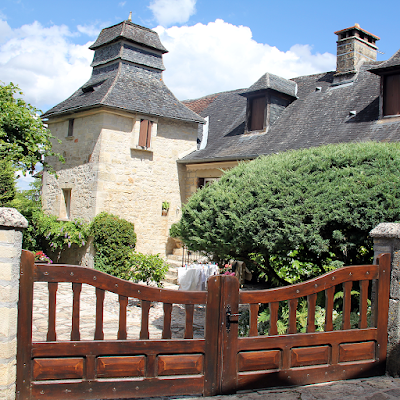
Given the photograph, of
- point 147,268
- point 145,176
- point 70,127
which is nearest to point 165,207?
point 145,176

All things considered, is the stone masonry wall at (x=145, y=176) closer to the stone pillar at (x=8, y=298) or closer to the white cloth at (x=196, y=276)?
the white cloth at (x=196, y=276)

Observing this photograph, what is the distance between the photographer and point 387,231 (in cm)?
430

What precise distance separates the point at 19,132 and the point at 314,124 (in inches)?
332

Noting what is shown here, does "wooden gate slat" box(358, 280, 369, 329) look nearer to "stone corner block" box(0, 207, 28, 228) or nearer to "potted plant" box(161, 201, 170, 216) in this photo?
"stone corner block" box(0, 207, 28, 228)

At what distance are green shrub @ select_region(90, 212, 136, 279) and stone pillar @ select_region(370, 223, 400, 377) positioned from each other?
890 cm

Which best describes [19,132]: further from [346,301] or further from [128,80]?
[346,301]

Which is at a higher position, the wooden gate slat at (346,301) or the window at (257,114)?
the window at (257,114)

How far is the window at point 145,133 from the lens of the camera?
13.7m

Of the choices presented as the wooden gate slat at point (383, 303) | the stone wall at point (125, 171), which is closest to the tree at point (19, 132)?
the stone wall at point (125, 171)

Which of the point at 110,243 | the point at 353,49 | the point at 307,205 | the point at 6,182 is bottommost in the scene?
the point at 110,243

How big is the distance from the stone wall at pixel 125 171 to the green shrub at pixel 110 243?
535 mm

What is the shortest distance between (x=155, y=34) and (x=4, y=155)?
7406 mm

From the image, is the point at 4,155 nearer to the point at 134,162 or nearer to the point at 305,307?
the point at 134,162

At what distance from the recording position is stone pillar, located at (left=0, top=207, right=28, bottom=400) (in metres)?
3.22
